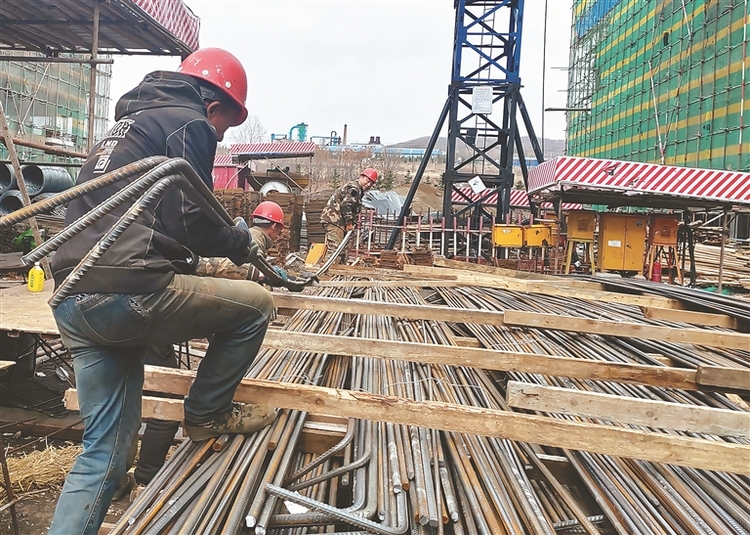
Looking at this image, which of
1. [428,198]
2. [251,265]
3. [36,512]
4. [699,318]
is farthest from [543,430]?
[428,198]

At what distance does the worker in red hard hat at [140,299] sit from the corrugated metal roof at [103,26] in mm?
8014

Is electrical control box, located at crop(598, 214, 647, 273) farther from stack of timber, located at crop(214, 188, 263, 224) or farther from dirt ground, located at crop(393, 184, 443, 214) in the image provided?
dirt ground, located at crop(393, 184, 443, 214)

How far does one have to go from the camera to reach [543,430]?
189 cm

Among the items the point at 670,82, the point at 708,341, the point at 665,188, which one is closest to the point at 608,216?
the point at 665,188

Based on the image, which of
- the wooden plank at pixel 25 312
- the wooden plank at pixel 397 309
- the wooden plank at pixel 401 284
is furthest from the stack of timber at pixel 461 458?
the wooden plank at pixel 401 284

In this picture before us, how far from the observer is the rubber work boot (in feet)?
7.02

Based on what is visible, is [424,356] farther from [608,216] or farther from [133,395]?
[608,216]

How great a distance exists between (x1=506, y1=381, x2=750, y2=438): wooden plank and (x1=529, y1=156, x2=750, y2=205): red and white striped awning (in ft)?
23.7

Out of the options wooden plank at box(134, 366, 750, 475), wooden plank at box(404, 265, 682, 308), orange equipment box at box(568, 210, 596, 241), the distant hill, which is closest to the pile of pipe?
wooden plank at box(404, 265, 682, 308)

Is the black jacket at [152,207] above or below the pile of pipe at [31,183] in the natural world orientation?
below

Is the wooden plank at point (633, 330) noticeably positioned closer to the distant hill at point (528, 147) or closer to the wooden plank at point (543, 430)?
the wooden plank at point (543, 430)

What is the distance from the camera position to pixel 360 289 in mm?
5961

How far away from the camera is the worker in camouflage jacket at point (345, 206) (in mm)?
8625

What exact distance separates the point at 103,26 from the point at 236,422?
31.7 ft
